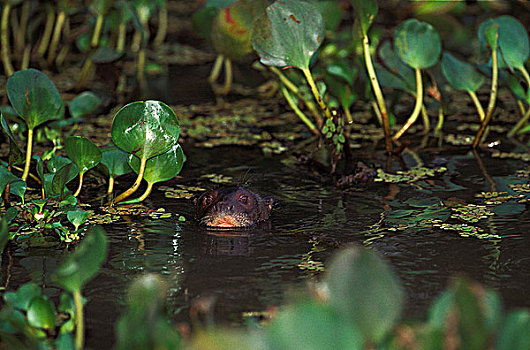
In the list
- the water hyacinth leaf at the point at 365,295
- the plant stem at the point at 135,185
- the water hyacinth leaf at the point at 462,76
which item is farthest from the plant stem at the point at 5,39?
the water hyacinth leaf at the point at 365,295

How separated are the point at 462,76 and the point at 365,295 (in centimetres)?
335

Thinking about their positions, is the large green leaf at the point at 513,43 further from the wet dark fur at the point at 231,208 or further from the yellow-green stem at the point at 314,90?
the wet dark fur at the point at 231,208

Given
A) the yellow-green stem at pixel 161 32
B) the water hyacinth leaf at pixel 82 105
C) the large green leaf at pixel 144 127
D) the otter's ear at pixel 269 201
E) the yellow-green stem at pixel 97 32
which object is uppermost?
the yellow-green stem at pixel 161 32

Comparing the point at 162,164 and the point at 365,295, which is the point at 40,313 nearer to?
the point at 365,295

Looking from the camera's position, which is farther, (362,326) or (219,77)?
(219,77)

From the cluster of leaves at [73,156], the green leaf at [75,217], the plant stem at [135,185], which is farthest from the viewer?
the plant stem at [135,185]

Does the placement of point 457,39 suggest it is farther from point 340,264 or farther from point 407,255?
point 340,264

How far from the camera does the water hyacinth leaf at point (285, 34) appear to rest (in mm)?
4145

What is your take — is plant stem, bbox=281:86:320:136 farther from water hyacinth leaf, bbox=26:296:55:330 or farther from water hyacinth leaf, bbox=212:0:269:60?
water hyacinth leaf, bbox=26:296:55:330

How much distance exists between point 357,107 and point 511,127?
115cm

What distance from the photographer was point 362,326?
1.76 meters

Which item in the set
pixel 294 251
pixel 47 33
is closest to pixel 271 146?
pixel 294 251

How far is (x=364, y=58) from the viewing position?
14.6 ft

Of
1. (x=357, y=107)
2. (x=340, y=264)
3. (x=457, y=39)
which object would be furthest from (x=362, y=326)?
(x=457, y=39)
